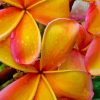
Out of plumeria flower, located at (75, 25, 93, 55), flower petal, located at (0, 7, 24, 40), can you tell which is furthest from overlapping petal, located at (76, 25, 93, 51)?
flower petal, located at (0, 7, 24, 40)

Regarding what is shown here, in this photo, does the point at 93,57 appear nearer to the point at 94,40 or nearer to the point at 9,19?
the point at 94,40

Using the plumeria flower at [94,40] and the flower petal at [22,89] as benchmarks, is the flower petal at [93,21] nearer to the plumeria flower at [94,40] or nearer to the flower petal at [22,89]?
the plumeria flower at [94,40]

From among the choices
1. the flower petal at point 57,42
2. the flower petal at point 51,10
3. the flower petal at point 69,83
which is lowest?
the flower petal at point 69,83

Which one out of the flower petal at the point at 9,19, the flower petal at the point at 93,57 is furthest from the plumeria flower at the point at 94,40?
the flower petal at the point at 9,19

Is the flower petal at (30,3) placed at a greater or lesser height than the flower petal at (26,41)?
greater

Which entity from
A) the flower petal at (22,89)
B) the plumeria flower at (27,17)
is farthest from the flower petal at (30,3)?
the flower petal at (22,89)

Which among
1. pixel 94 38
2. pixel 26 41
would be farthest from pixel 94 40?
pixel 26 41

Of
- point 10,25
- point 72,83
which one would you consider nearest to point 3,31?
point 10,25
